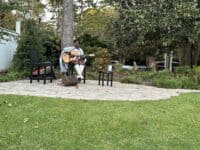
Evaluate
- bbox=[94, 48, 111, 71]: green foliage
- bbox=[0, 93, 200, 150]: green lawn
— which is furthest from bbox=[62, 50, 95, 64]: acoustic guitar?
bbox=[94, 48, 111, 71]: green foliage

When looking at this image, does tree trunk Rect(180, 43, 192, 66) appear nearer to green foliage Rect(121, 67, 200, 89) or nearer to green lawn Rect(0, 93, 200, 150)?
green foliage Rect(121, 67, 200, 89)

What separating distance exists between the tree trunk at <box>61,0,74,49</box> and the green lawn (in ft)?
23.8

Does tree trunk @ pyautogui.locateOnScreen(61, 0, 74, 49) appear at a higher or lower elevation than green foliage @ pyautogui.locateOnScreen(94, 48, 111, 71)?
higher

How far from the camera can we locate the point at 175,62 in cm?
2986

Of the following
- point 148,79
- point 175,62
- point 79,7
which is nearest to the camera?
point 148,79

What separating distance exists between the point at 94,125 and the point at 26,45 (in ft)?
32.8

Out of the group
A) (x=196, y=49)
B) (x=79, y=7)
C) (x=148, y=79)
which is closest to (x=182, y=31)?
(x=148, y=79)

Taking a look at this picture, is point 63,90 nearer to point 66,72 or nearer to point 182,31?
point 66,72

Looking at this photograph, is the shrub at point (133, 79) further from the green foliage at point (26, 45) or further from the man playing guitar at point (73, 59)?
the green foliage at point (26, 45)

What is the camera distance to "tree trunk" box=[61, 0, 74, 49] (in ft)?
55.3

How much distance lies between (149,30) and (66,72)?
171 inches

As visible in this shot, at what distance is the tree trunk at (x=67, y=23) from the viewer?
1684cm

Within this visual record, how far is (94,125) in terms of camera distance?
796 cm

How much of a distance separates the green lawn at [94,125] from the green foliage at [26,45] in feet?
24.0
